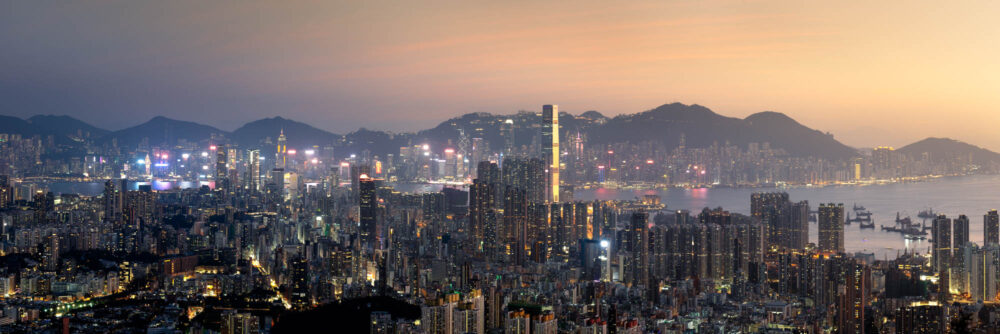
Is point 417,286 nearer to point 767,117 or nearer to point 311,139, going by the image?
point 767,117

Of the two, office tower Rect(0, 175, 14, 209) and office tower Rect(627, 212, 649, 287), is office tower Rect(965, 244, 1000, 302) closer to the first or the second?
office tower Rect(627, 212, 649, 287)

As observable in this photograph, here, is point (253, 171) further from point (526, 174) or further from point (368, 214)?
point (368, 214)

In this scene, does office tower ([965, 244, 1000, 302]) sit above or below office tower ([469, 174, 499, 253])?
below

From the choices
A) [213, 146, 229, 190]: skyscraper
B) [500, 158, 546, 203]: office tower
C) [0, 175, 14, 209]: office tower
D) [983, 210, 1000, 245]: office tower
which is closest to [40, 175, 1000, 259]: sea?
[983, 210, 1000, 245]: office tower

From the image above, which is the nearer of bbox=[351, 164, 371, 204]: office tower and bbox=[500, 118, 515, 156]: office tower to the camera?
bbox=[351, 164, 371, 204]: office tower

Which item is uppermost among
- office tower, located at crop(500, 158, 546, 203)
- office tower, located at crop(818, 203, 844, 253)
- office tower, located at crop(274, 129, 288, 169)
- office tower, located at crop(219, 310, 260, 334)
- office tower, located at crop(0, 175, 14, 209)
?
office tower, located at crop(274, 129, 288, 169)

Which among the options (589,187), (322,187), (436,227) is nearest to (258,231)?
(436,227)

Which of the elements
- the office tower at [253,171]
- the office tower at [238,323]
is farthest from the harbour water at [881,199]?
the office tower at [238,323]
